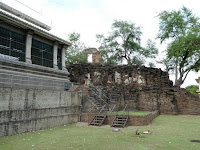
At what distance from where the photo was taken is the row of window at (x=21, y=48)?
539 inches

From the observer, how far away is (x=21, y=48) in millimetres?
15039

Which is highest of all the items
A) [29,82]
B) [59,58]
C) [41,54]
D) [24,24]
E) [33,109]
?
[24,24]

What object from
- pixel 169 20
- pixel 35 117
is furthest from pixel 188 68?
pixel 35 117

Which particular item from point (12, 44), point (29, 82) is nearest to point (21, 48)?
point (12, 44)

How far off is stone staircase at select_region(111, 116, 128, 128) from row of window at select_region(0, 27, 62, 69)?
338 inches

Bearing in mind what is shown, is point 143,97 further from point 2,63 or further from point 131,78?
point 2,63

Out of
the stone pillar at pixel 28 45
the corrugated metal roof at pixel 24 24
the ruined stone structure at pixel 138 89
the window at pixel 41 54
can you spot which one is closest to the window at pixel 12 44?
the stone pillar at pixel 28 45

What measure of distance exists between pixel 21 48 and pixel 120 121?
997cm

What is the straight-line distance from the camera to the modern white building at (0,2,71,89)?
1273cm

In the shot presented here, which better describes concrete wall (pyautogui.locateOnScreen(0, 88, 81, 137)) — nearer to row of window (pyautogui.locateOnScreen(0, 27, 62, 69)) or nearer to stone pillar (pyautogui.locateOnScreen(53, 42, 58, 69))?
row of window (pyautogui.locateOnScreen(0, 27, 62, 69))

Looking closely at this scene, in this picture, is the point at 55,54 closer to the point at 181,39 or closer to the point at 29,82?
the point at 29,82

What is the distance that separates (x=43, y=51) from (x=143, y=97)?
43.0 feet

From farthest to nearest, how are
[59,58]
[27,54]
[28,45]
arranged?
1. [59,58]
2. [28,45]
3. [27,54]

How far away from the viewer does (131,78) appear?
27.4 metres
